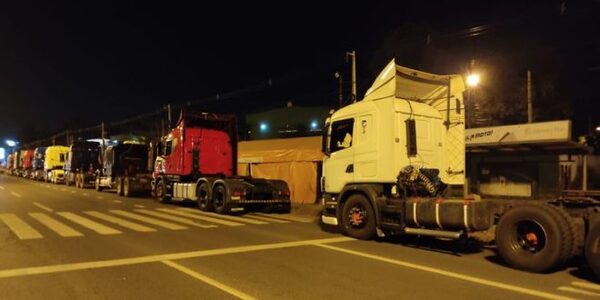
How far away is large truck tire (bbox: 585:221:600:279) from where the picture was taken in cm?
773

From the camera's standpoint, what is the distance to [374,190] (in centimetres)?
1191

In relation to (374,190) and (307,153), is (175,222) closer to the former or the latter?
(374,190)

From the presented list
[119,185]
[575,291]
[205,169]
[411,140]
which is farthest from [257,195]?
[119,185]

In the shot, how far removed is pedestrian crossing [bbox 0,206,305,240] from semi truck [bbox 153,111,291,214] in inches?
37.1

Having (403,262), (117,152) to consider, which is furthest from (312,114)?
(403,262)

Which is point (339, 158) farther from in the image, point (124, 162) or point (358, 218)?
point (124, 162)

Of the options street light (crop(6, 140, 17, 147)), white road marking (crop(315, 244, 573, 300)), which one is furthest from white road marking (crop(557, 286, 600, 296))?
street light (crop(6, 140, 17, 147))

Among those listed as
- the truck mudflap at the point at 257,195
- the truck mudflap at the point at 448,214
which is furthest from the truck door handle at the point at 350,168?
the truck mudflap at the point at 257,195

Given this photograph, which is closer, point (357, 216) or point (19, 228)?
point (357, 216)

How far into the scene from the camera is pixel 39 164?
5181cm

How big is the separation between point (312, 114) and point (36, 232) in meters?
55.8

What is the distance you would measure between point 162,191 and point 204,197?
14.6ft

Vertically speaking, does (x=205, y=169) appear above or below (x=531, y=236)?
above

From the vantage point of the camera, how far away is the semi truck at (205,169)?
1859 cm
